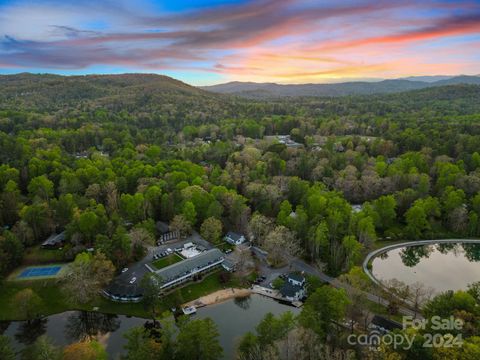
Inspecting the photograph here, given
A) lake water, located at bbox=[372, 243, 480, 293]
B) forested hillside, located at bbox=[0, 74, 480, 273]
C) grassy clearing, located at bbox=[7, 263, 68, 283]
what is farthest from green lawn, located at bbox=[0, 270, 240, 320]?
lake water, located at bbox=[372, 243, 480, 293]

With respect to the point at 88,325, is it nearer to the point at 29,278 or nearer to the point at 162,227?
the point at 29,278

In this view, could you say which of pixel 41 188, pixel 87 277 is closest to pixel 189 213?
pixel 87 277

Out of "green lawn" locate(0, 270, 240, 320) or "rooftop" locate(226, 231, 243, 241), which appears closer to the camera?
"green lawn" locate(0, 270, 240, 320)

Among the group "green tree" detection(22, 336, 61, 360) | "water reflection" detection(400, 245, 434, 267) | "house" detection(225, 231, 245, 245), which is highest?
"green tree" detection(22, 336, 61, 360)

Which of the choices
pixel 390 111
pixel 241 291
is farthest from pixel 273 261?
pixel 390 111

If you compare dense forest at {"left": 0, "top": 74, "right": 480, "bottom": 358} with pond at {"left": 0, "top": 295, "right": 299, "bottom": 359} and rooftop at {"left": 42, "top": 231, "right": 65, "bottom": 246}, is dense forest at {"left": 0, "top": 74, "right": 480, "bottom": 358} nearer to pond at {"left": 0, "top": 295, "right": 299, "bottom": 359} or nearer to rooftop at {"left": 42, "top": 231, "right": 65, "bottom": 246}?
rooftop at {"left": 42, "top": 231, "right": 65, "bottom": 246}

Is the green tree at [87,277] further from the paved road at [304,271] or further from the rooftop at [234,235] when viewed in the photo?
the paved road at [304,271]

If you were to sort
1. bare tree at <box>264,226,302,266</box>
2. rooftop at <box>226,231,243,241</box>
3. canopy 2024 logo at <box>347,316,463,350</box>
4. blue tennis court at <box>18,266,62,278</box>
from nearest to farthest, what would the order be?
canopy 2024 logo at <box>347,316,463,350</box> → blue tennis court at <box>18,266,62,278</box> → bare tree at <box>264,226,302,266</box> → rooftop at <box>226,231,243,241</box>
